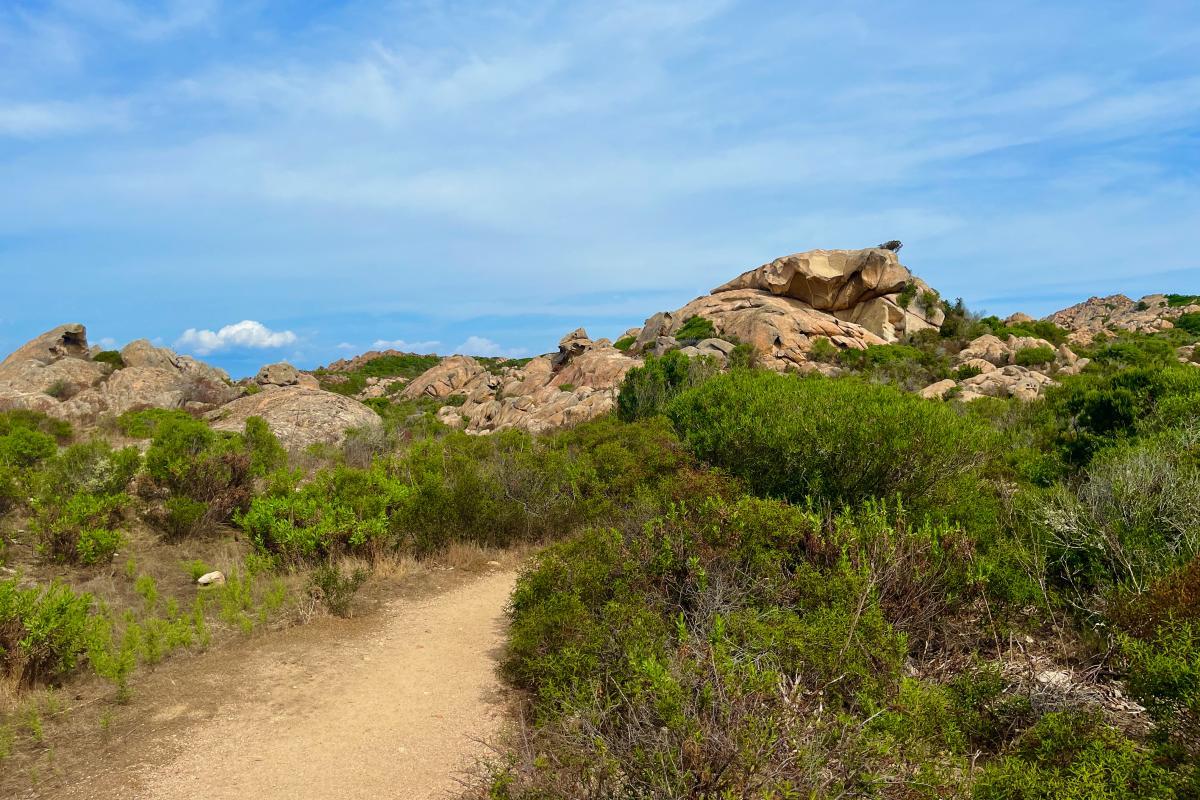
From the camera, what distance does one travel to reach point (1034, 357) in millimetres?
35000

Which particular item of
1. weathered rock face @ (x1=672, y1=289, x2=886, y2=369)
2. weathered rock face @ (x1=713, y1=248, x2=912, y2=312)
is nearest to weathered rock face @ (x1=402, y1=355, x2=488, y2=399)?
weathered rock face @ (x1=672, y1=289, x2=886, y2=369)

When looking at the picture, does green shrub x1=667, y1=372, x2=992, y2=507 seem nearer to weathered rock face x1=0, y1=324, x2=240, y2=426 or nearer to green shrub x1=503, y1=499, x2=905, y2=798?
green shrub x1=503, y1=499, x2=905, y2=798

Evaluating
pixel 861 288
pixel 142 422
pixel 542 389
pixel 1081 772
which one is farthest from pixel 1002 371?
pixel 142 422

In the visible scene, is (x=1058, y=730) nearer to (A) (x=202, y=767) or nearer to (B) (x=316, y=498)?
(A) (x=202, y=767)

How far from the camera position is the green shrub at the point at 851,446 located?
8297mm

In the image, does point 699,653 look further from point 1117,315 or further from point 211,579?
point 1117,315

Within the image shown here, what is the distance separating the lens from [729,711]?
145 inches

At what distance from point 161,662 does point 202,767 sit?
2.18 metres

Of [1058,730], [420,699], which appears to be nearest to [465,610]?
[420,699]

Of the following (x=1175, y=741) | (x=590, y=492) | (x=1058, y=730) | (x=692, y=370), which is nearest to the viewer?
(x=1175, y=741)

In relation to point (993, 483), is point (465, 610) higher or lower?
lower

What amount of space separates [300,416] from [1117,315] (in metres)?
81.3

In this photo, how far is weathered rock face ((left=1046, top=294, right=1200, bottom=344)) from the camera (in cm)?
5231

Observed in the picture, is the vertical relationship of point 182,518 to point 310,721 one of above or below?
above
